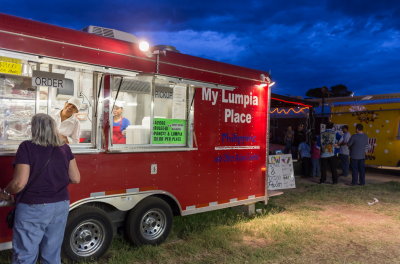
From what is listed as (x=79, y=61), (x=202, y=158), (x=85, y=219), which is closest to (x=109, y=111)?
(x=79, y=61)

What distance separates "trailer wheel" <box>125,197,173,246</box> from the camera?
15.9ft

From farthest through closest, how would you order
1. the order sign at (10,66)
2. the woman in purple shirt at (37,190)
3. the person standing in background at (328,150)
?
1. the person standing in background at (328,150)
2. the order sign at (10,66)
3. the woman in purple shirt at (37,190)

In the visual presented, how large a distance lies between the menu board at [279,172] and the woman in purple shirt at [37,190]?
5013 millimetres

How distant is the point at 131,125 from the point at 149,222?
132 centimetres

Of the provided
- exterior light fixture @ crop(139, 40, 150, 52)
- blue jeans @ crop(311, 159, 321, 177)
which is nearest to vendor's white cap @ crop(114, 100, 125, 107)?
exterior light fixture @ crop(139, 40, 150, 52)

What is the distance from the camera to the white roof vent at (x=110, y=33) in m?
4.72

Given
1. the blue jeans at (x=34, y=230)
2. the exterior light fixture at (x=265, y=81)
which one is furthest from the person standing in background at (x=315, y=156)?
the blue jeans at (x=34, y=230)

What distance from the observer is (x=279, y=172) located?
7.89 meters

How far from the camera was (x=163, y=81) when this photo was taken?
5.16 m

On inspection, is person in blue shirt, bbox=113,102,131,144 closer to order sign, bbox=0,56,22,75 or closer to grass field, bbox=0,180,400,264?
order sign, bbox=0,56,22,75

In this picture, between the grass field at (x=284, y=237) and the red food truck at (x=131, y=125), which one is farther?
the grass field at (x=284, y=237)

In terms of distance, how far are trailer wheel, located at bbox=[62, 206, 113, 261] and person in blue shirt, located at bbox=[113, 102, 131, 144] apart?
0.88 metres

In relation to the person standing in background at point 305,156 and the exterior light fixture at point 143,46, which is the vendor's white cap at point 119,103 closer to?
the exterior light fixture at point 143,46

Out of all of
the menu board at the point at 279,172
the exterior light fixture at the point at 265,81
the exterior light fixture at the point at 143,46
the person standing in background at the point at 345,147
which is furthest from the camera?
the person standing in background at the point at 345,147
